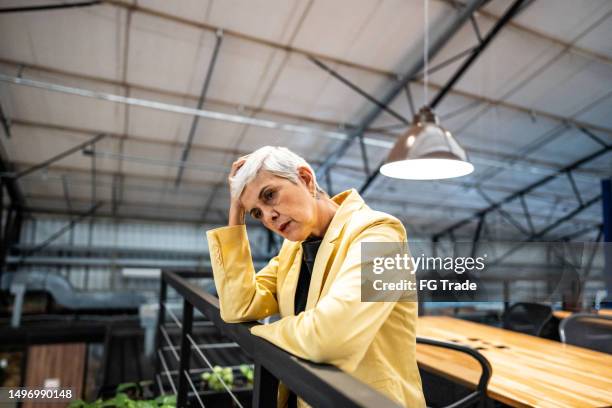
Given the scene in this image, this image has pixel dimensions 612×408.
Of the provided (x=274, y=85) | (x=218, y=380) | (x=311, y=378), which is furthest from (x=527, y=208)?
(x=311, y=378)

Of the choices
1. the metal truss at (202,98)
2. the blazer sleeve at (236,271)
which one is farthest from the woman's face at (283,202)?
the metal truss at (202,98)

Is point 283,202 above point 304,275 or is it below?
above

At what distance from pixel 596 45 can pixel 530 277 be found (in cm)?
437

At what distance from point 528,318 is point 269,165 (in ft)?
8.90

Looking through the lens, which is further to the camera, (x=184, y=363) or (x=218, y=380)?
(x=218, y=380)

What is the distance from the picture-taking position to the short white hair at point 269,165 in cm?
110

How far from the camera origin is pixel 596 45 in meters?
5.03

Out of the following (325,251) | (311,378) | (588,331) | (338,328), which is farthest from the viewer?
(588,331)

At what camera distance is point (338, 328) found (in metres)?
0.79

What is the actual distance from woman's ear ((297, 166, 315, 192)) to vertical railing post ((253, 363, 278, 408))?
1.76ft

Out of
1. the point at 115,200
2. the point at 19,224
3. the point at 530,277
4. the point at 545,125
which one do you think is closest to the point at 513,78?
the point at 545,125

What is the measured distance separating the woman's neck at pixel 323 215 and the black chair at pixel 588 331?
1.79 metres

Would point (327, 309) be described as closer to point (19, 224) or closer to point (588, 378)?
point (588, 378)

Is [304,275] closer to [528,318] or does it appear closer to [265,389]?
[265,389]
